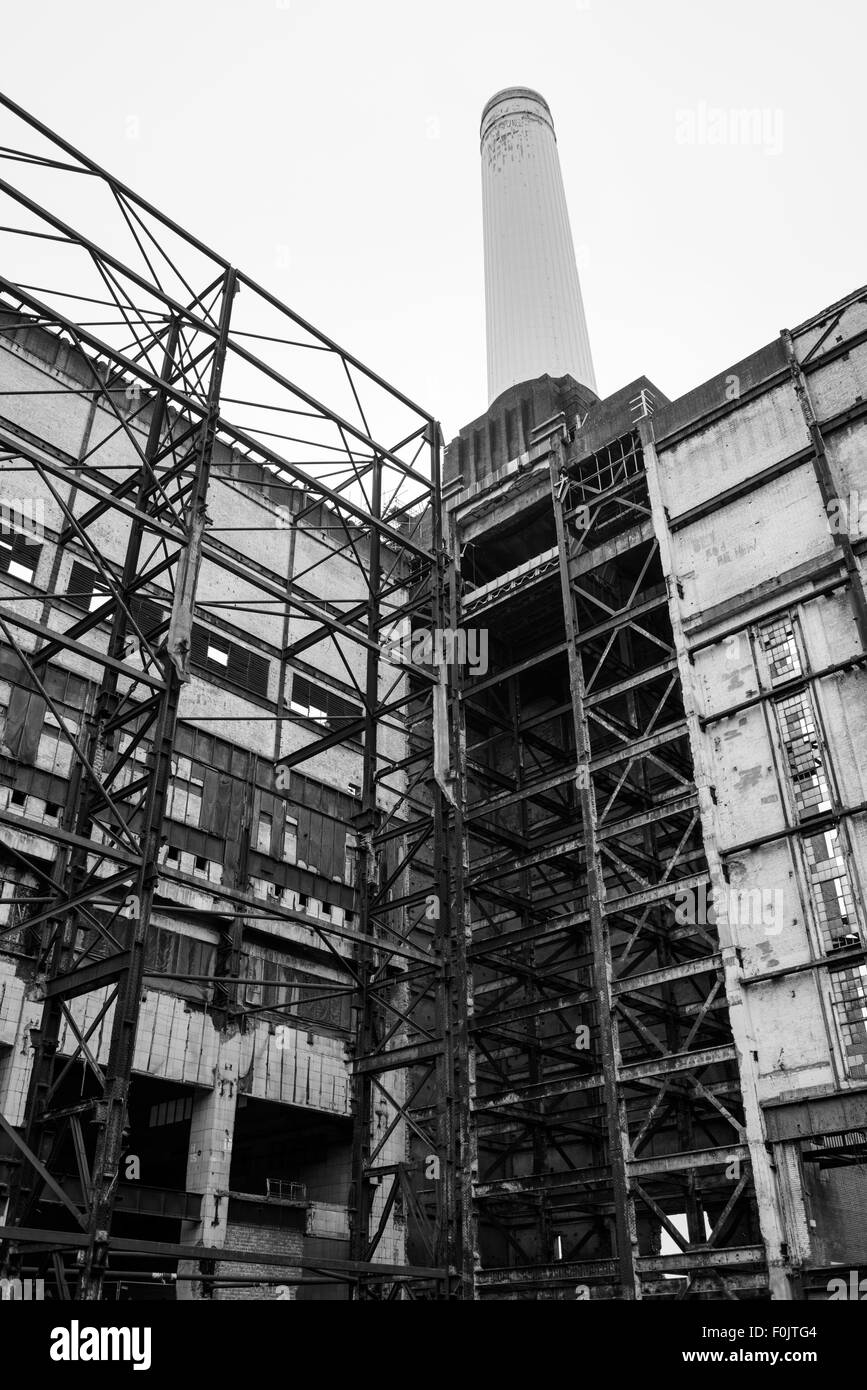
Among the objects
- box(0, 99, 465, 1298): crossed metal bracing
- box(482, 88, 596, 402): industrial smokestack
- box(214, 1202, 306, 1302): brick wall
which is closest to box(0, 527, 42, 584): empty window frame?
box(0, 99, 465, 1298): crossed metal bracing

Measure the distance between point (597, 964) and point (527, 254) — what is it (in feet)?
132

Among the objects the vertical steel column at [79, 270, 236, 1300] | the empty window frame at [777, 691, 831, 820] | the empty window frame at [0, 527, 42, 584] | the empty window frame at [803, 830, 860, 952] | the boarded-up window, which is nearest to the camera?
the vertical steel column at [79, 270, 236, 1300]

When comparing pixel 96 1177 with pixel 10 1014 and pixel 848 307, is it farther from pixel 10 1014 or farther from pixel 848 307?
pixel 848 307

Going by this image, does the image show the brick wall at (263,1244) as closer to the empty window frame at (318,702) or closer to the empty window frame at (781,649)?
the empty window frame at (318,702)

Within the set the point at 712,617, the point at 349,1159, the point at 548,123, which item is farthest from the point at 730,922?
the point at 548,123

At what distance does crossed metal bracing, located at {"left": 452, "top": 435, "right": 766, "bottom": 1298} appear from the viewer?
60.7 ft

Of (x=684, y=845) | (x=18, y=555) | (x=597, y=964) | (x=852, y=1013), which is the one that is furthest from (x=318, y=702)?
(x=852, y=1013)

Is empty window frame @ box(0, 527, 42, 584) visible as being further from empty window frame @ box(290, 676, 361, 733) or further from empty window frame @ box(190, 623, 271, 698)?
empty window frame @ box(290, 676, 361, 733)

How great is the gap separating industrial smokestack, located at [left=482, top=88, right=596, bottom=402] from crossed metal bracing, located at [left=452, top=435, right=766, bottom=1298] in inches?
800

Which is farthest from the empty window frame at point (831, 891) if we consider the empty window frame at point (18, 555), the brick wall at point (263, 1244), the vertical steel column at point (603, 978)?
the empty window frame at point (18, 555)

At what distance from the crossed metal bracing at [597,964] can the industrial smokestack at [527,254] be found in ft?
66.6

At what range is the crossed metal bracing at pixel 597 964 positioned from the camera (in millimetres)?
18516

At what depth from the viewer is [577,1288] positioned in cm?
1927

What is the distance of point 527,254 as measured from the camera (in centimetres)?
5072
